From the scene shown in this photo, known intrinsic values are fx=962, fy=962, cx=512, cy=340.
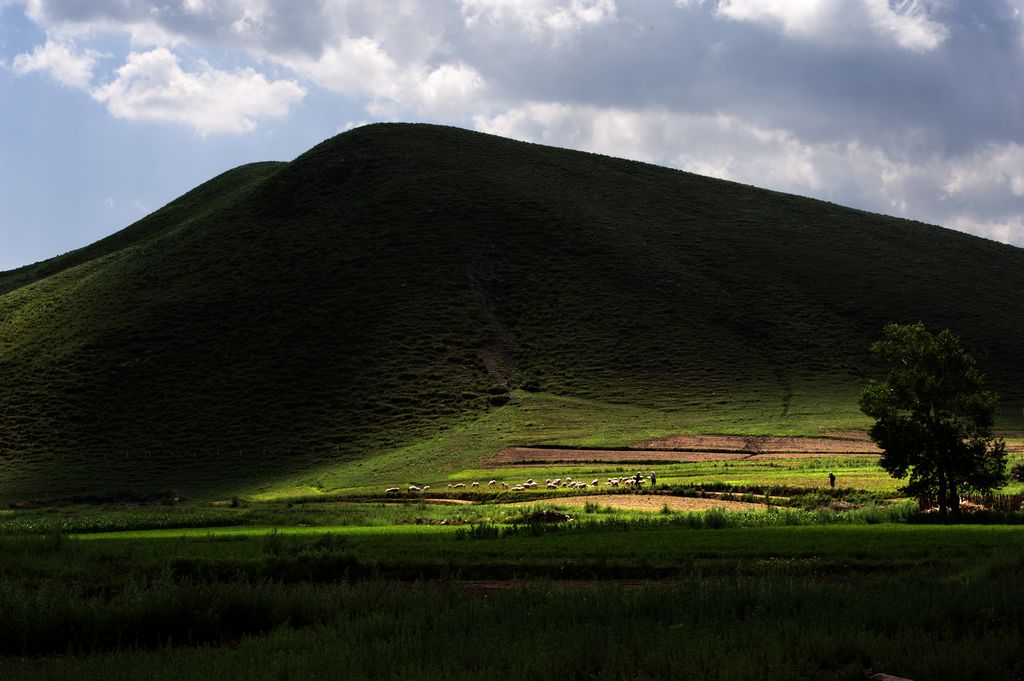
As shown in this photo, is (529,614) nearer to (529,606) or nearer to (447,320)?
(529,606)

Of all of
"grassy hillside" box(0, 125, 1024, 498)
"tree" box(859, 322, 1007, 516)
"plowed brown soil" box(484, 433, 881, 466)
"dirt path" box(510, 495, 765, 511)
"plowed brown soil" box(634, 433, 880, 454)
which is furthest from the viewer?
"grassy hillside" box(0, 125, 1024, 498)

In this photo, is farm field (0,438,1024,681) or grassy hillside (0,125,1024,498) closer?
farm field (0,438,1024,681)

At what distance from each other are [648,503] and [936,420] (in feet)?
42.7

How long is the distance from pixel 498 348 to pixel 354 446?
2770cm

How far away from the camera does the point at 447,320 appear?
357ft

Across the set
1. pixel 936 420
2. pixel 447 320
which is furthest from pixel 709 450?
pixel 447 320

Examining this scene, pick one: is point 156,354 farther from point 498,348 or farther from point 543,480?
point 543,480

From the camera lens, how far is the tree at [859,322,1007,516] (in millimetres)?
35844

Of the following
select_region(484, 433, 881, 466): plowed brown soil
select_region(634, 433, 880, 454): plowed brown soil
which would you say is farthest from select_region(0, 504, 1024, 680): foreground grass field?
select_region(634, 433, 880, 454): plowed brown soil

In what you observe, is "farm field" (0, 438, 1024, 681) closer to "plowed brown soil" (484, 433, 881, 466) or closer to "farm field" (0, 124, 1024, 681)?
"farm field" (0, 124, 1024, 681)

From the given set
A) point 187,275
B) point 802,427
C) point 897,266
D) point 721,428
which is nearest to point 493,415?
point 721,428

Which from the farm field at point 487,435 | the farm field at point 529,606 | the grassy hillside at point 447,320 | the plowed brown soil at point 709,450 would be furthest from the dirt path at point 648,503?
the grassy hillside at point 447,320

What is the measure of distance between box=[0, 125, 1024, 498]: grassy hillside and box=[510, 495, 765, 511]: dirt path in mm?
23692

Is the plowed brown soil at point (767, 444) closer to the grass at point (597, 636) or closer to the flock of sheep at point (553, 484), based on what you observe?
the flock of sheep at point (553, 484)
